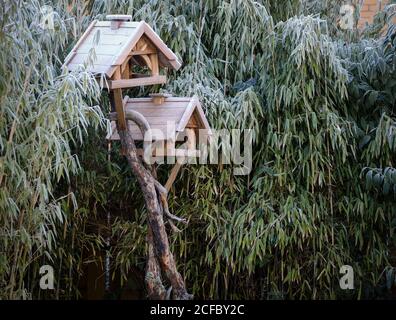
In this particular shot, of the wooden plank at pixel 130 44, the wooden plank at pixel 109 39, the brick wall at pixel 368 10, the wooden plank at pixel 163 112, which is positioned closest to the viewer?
the wooden plank at pixel 130 44

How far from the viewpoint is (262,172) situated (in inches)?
180

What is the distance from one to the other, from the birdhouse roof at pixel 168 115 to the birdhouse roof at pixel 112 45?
206 millimetres

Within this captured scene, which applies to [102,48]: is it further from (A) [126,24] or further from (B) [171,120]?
(B) [171,120]

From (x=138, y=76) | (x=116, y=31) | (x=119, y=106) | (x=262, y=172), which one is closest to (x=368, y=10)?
(x=262, y=172)

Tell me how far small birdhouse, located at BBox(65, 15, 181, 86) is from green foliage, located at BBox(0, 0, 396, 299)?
0.41 metres

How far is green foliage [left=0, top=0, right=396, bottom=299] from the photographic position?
177 inches

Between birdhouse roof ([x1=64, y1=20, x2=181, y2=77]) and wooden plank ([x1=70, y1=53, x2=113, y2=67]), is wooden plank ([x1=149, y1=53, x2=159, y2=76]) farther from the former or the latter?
wooden plank ([x1=70, y1=53, x2=113, y2=67])

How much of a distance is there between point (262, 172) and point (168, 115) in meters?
0.82

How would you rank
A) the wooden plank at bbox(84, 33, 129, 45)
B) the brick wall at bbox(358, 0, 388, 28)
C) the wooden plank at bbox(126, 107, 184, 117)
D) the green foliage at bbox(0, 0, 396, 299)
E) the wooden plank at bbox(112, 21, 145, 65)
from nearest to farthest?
the wooden plank at bbox(112, 21, 145, 65)
the wooden plank at bbox(84, 33, 129, 45)
the wooden plank at bbox(126, 107, 184, 117)
the green foliage at bbox(0, 0, 396, 299)
the brick wall at bbox(358, 0, 388, 28)

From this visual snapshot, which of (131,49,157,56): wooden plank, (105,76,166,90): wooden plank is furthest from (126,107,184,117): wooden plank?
(131,49,157,56): wooden plank

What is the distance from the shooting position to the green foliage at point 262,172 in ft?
14.8

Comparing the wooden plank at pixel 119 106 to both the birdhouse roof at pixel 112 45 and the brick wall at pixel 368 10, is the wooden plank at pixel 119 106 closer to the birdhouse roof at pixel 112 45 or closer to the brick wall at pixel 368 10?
the birdhouse roof at pixel 112 45

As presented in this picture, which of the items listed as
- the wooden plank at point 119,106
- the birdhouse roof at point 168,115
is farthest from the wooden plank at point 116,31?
the birdhouse roof at point 168,115

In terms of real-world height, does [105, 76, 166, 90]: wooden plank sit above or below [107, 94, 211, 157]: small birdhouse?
above
